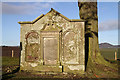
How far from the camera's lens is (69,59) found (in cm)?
799

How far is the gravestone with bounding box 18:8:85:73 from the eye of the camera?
7.95 metres

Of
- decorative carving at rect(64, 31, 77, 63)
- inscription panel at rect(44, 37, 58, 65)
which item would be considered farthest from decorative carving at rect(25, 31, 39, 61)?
decorative carving at rect(64, 31, 77, 63)

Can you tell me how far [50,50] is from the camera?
26.5ft

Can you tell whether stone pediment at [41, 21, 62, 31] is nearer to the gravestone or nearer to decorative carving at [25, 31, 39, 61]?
the gravestone

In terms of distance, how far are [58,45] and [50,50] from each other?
629 mm

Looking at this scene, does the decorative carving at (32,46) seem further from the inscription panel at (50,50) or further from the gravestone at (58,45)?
the inscription panel at (50,50)

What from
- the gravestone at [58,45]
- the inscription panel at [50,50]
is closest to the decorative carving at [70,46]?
the gravestone at [58,45]

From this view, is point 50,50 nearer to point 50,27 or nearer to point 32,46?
point 32,46

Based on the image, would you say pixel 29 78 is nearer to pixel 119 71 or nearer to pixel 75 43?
pixel 75 43

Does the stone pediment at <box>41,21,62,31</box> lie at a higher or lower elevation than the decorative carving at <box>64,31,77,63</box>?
higher

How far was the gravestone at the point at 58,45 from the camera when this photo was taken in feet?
26.1

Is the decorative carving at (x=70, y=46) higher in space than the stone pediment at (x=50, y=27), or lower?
lower

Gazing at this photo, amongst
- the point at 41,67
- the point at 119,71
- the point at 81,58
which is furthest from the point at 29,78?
the point at 119,71

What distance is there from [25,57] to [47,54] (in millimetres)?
1552
